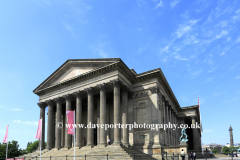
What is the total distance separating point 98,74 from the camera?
35.2 metres

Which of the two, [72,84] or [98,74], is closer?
[98,74]

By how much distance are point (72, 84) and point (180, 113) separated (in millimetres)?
37238

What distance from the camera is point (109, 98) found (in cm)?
4016

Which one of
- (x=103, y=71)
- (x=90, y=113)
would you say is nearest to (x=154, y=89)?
(x=103, y=71)

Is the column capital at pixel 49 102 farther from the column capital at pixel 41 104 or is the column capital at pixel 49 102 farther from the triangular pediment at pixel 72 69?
the triangular pediment at pixel 72 69

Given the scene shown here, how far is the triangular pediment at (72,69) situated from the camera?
35709 mm

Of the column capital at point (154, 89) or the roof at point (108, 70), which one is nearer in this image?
the roof at point (108, 70)

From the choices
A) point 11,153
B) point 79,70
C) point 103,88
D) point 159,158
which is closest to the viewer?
point 159,158

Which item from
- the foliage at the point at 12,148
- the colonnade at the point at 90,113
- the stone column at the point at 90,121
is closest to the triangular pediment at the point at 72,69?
the colonnade at the point at 90,113

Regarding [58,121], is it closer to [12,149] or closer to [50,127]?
[50,127]

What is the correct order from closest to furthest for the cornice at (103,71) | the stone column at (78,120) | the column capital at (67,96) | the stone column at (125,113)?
1. the stone column at (125,113)
2. the cornice at (103,71)
3. the stone column at (78,120)
4. the column capital at (67,96)

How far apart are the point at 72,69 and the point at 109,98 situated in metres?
8.98

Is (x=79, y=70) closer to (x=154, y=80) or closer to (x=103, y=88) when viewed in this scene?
(x=103, y=88)

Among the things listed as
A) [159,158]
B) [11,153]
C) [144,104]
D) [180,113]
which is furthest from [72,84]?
[11,153]
